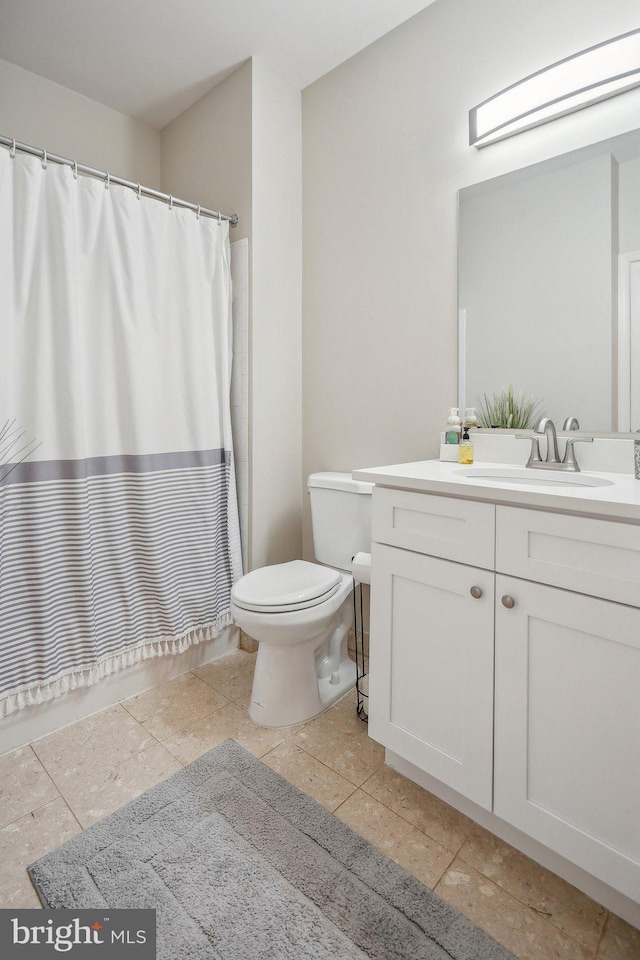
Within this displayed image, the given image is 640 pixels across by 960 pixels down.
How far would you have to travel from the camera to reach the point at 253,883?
44.9 inches

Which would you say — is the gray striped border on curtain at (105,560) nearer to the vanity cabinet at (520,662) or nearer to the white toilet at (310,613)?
the white toilet at (310,613)

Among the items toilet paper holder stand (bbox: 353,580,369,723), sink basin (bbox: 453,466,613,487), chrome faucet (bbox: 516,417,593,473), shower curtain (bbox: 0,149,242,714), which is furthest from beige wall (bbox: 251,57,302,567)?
chrome faucet (bbox: 516,417,593,473)

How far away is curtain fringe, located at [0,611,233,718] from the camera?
158cm

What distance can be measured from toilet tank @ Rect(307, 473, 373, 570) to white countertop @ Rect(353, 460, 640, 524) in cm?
41

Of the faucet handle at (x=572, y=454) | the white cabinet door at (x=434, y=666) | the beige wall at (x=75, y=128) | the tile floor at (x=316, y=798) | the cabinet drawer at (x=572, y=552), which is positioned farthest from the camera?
the beige wall at (x=75, y=128)

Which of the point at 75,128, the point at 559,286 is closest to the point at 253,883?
the point at 559,286

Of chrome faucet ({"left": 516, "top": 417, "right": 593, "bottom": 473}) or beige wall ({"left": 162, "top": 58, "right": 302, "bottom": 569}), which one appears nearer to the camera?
chrome faucet ({"left": 516, "top": 417, "right": 593, "bottom": 473})

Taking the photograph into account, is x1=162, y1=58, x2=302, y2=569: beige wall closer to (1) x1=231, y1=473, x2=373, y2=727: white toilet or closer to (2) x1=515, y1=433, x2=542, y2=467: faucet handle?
(1) x1=231, y1=473, x2=373, y2=727: white toilet

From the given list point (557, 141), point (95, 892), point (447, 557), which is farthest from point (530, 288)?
point (95, 892)

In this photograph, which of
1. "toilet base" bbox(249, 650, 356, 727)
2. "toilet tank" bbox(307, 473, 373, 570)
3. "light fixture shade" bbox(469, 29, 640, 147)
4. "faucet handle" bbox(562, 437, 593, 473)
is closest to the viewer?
"light fixture shade" bbox(469, 29, 640, 147)

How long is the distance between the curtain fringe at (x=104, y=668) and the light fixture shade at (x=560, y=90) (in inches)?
82.1

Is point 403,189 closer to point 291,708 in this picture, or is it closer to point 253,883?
point 291,708
